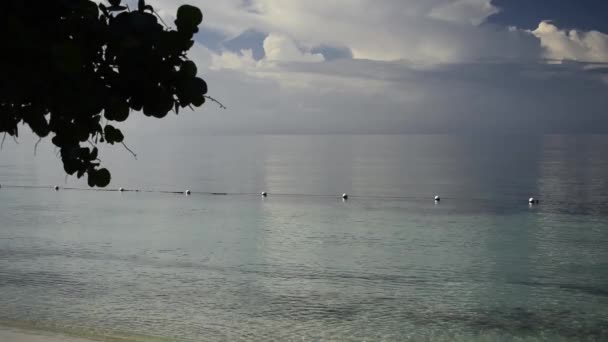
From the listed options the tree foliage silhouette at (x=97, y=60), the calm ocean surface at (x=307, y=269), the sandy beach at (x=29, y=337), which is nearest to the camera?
the tree foliage silhouette at (x=97, y=60)

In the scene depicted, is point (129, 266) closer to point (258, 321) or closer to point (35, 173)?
point (258, 321)

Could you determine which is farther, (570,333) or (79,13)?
(570,333)

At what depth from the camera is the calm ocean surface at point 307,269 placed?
1661 cm

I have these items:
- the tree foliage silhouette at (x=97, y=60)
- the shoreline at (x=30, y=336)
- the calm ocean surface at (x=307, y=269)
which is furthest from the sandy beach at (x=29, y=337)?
the tree foliage silhouette at (x=97, y=60)

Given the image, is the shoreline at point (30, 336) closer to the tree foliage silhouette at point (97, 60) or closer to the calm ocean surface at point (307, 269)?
the calm ocean surface at point (307, 269)

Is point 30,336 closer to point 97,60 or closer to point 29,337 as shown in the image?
point 29,337

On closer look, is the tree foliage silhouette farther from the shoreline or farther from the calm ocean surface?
the calm ocean surface

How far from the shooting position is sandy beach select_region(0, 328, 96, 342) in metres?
14.4

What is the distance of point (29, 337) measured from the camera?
14562 millimetres

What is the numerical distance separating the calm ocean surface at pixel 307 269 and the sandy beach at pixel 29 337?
93 centimetres

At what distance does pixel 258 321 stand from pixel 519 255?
13.7 meters

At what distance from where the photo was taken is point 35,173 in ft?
258

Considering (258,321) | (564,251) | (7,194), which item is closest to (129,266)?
(258,321)

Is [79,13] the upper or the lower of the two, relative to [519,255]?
upper
